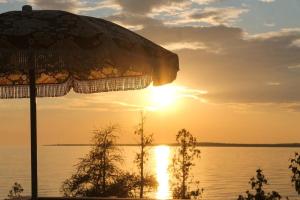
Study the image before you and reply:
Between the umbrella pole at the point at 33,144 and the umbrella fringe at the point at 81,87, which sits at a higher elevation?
the umbrella fringe at the point at 81,87

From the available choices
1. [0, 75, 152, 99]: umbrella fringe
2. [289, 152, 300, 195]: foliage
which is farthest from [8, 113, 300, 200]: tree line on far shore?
[0, 75, 152, 99]: umbrella fringe

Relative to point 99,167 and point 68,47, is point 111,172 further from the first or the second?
point 68,47

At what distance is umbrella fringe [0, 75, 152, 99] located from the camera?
211 inches

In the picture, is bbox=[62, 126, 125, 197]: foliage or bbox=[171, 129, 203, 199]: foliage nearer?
bbox=[62, 126, 125, 197]: foliage

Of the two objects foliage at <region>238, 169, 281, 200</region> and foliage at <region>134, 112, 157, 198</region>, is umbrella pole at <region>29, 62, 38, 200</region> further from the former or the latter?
foliage at <region>134, 112, 157, 198</region>

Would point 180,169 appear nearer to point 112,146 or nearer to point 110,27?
point 112,146

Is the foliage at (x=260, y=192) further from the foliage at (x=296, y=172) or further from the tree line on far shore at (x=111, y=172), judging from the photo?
the tree line on far shore at (x=111, y=172)

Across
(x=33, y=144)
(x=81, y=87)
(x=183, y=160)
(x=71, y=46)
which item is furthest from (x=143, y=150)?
(x=71, y=46)

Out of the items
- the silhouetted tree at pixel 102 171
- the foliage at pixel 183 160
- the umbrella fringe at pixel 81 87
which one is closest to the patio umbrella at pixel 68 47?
the umbrella fringe at pixel 81 87

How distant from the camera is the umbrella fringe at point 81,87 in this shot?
536 centimetres

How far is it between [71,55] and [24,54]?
0.37 metres

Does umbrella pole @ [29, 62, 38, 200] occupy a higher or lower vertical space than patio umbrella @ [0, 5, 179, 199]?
lower

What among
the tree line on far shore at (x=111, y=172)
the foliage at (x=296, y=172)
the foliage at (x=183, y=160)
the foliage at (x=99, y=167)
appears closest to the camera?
the foliage at (x=296, y=172)

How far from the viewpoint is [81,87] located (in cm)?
602
